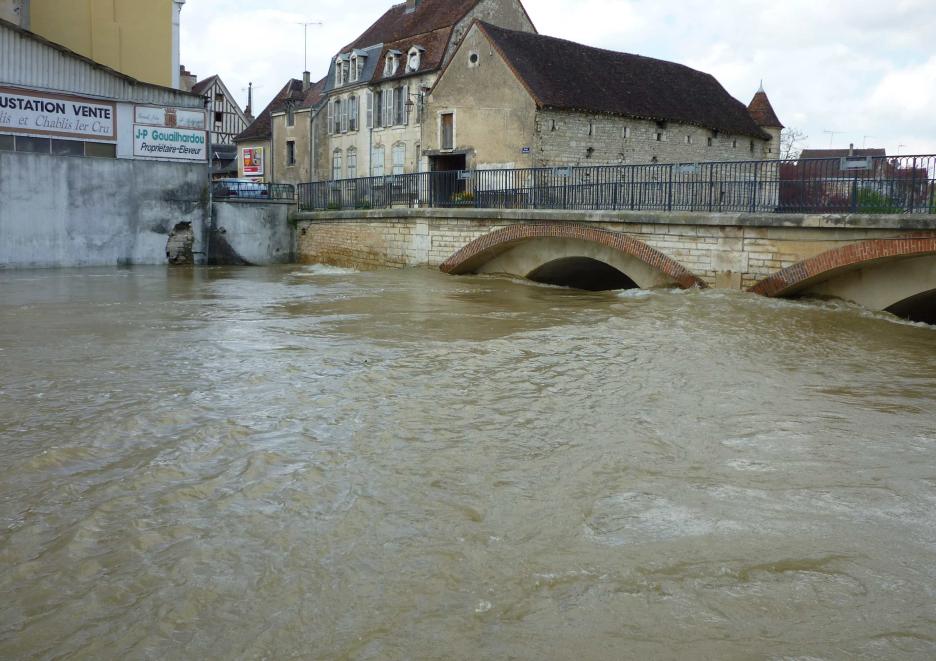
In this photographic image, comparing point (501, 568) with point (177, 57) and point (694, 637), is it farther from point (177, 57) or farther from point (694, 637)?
point (177, 57)

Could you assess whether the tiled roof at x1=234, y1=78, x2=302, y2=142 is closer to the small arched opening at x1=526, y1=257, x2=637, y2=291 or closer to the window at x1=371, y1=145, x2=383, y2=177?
the window at x1=371, y1=145, x2=383, y2=177

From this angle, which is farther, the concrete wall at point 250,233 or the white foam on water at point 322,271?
the concrete wall at point 250,233

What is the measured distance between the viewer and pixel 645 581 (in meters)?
4.31

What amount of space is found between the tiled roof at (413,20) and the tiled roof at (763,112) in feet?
46.0

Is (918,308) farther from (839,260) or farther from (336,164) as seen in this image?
(336,164)

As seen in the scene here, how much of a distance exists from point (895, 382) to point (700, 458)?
420 centimetres

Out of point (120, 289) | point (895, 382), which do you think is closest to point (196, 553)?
point (895, 382)

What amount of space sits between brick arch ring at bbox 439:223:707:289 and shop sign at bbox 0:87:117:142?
1087 centimetres

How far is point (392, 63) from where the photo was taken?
40219mm

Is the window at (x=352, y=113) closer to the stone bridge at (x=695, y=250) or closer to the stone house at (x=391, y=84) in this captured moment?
the stone house at (x=391, y=84)

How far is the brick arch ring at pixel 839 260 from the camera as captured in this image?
13.0m

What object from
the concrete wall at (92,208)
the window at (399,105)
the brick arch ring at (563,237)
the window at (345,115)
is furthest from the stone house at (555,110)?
the window at (345,115)

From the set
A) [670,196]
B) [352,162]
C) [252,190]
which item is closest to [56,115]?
[252,190]

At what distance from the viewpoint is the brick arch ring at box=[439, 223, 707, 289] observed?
16344mm
